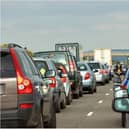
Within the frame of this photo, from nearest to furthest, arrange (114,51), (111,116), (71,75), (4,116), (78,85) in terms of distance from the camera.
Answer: (4,116) < (111,116) < (71,75) < (78,85) < (114,51)

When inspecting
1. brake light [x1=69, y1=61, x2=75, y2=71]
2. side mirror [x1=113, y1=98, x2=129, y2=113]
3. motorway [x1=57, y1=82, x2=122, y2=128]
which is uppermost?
brake light [x1=69, y1=61, x2=75, y2=71]

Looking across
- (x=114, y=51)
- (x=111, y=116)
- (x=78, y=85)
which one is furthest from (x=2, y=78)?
(x=114, y=51)

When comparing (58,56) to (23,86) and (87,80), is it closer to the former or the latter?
(87,80)

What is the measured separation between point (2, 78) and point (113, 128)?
4.63 meters

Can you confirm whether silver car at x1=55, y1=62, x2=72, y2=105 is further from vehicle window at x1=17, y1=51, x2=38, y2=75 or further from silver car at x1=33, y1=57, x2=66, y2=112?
vehicle window at x1=17, y1=51, x2=38, y2=75

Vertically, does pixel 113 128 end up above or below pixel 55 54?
below

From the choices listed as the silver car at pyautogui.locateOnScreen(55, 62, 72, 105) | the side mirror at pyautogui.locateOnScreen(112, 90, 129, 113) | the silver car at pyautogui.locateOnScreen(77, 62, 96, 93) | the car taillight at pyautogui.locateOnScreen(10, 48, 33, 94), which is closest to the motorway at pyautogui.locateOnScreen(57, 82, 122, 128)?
the silver car at pyautogui.locateOnScreen(55, 62, 72, 105)

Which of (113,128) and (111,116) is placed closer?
(113,128)

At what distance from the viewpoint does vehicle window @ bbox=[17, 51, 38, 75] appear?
8565 millimetres

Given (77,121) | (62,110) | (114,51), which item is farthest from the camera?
(114,51)

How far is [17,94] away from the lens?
8141mm

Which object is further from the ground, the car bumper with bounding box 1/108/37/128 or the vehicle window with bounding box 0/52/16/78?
the vehicle window with bounding box 0/52/16/78

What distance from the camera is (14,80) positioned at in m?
8.20

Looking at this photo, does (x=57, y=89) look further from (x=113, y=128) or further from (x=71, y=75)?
(x=71, y=75)
